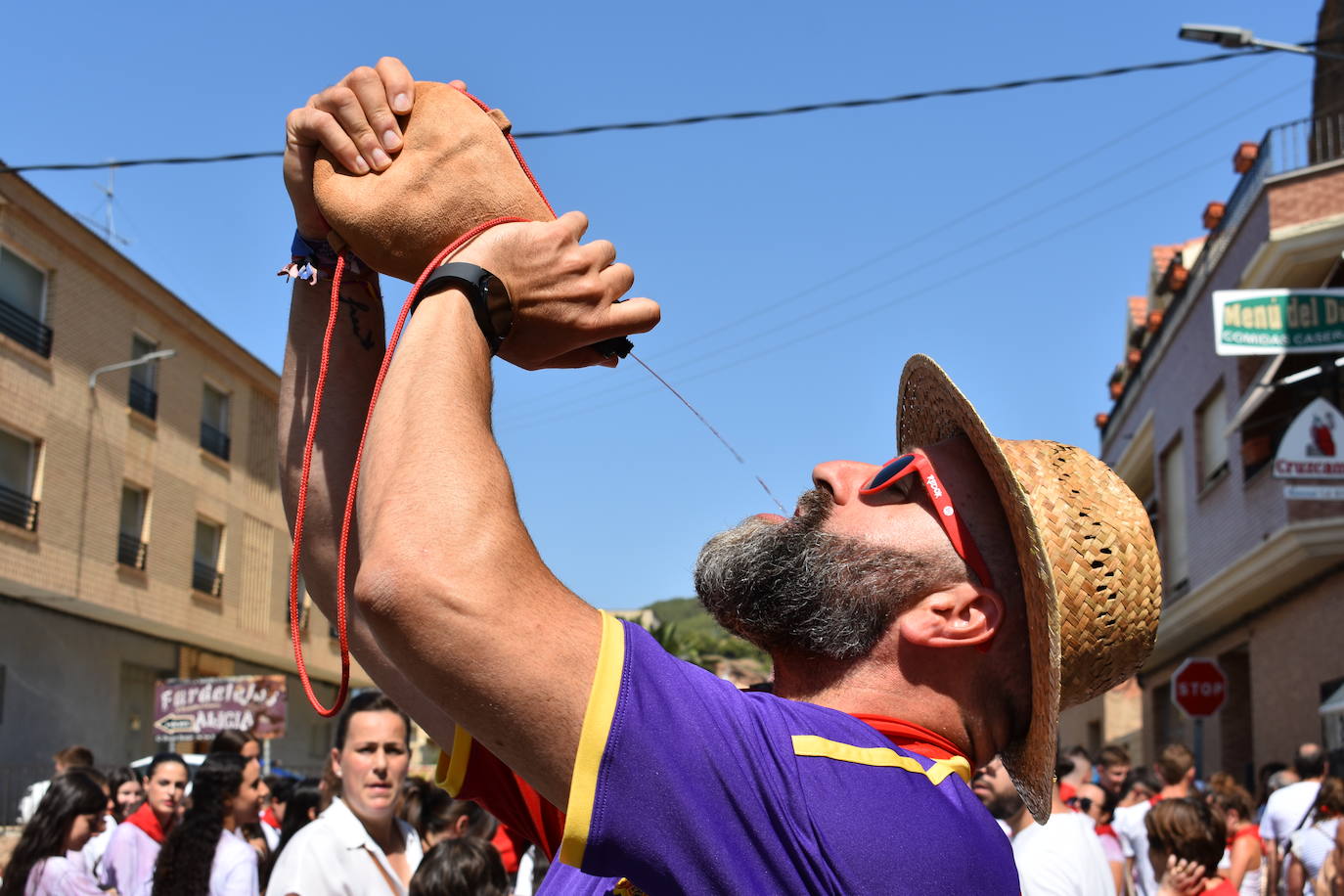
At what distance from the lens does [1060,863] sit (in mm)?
5184

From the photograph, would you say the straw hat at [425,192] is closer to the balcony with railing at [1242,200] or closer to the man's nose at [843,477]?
the man's nose at [843,477]

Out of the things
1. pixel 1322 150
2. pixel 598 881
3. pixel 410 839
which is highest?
pixel 1322 150

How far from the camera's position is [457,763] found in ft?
6.62

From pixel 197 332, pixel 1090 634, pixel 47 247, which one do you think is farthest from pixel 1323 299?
pixel 197 332

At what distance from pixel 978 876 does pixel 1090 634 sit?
61 cm

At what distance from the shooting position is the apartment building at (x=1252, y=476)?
17.1 m

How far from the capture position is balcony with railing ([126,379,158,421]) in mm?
24236

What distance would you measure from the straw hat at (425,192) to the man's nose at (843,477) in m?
0.60

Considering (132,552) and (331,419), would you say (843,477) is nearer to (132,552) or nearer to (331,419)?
(331,419)

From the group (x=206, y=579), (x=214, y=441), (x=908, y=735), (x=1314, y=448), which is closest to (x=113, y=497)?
(x=206, y=579)

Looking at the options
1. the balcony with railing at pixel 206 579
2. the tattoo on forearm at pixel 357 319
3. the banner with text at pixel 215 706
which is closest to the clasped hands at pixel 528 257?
the tattoo on forearm at pixel 357 319

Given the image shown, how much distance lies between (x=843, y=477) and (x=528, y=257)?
67cm

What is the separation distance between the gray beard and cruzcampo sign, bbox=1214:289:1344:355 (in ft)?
42.1

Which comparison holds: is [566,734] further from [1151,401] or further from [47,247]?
[1151,401]
